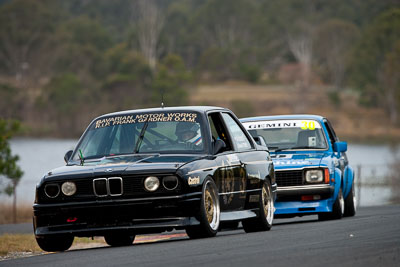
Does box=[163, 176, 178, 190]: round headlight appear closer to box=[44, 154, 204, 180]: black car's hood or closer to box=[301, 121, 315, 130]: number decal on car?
box=[44, 154, 204, 180]: black car's hood

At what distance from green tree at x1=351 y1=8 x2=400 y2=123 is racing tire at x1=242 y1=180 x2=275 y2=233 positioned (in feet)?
244

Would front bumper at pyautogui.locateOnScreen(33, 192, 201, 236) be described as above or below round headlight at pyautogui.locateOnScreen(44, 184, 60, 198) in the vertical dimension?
below

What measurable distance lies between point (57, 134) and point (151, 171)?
7672 centimetres

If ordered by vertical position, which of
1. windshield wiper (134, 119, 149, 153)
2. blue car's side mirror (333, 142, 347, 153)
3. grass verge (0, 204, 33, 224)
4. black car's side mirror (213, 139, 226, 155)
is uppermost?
windshield wiper (134, 119, 149, 153)

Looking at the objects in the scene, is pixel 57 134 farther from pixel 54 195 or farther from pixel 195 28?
pixel 54 195

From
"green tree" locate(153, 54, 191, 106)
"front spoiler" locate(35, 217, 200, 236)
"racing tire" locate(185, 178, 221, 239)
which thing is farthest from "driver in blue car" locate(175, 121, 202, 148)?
"green tree" locate(153, 54, 191, 106)

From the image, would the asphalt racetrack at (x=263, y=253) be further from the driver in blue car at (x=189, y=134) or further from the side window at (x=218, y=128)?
the side window at (x=218, y=128)

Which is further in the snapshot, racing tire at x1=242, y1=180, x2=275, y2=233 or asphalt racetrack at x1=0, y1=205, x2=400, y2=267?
racing tire at x1=242, y1=180, x2=275, y2=233

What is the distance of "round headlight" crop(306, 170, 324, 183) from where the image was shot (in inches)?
567

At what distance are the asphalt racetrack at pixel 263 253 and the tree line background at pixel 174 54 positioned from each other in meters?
69.9

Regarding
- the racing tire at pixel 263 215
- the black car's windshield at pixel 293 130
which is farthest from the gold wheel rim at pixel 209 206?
the black car's windshield at pixel 293 130

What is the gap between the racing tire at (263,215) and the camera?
11.4 metres

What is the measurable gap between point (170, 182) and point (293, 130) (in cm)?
649

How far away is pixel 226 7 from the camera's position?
118 meters
